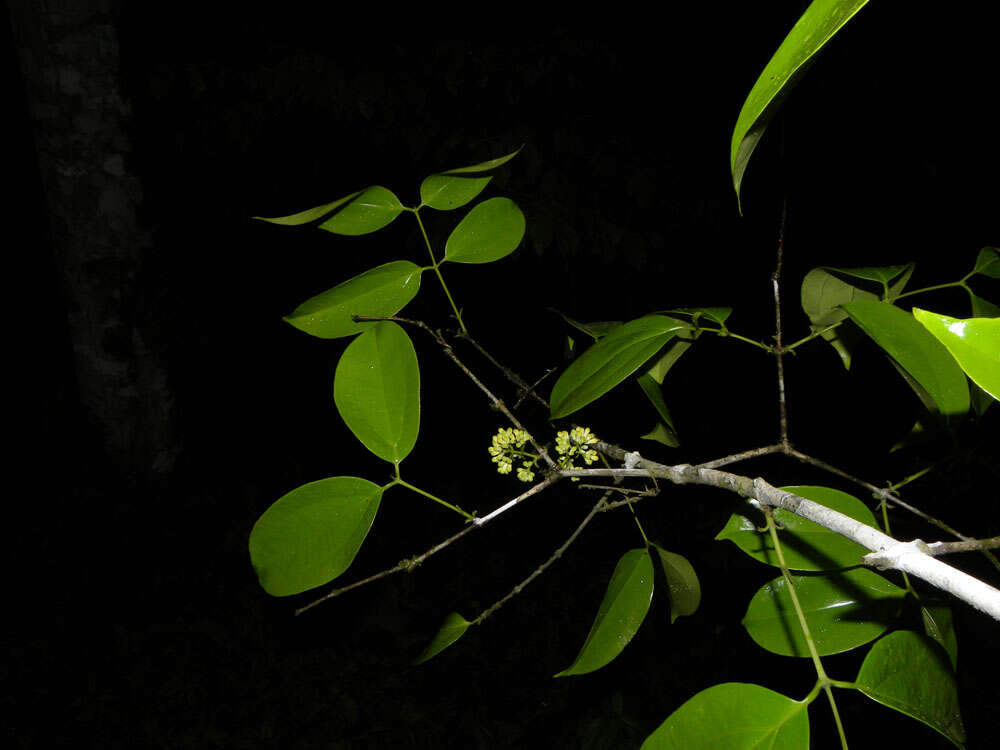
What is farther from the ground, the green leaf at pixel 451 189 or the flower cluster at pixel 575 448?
the green leaf at pixel 451 189

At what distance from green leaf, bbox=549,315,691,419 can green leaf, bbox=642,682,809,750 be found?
16 centimetres

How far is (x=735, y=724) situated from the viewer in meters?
0.27

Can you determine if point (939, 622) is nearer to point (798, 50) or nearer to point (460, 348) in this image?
point (798, 50)

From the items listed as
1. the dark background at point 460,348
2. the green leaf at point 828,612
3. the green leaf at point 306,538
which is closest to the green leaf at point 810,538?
the green leaf at point 828,612

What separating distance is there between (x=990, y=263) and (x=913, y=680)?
30cm

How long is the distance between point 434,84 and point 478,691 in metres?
1.84

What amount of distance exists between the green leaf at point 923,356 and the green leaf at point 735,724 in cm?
20

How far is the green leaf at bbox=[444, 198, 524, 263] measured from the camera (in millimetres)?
440

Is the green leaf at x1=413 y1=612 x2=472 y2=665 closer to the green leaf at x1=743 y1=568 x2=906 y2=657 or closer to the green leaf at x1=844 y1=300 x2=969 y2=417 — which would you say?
the green leaf at x1=743 y1=568 x2=906 y2=657

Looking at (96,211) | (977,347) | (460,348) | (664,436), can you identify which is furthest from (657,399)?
(460,348)

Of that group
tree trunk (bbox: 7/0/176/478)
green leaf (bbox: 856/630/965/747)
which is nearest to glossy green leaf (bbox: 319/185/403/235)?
green leaf (bbox: 856/630/965/747)

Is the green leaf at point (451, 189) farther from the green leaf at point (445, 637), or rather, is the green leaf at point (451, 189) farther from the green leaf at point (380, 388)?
the green leaf at point (445, 637)

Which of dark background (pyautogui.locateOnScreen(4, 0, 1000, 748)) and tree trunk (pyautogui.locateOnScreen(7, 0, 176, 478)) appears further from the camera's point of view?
dark background (pyautogui.locateOnScreen(4, 0, 1000, 748))

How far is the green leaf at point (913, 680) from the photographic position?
0.29 m
